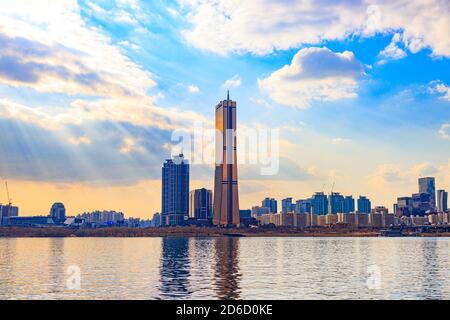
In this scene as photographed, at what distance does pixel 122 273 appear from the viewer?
9862cm

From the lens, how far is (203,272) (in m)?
100

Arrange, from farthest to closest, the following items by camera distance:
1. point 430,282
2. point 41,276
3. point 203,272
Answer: point 203,272, point 41,276, point 430,282

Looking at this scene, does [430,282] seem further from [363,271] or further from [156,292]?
[156,292]

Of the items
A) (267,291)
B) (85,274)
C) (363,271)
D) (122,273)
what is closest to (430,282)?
(363,271)

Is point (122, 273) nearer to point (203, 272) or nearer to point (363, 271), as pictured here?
point (203, 272)

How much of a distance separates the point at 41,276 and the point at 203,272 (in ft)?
98.0
